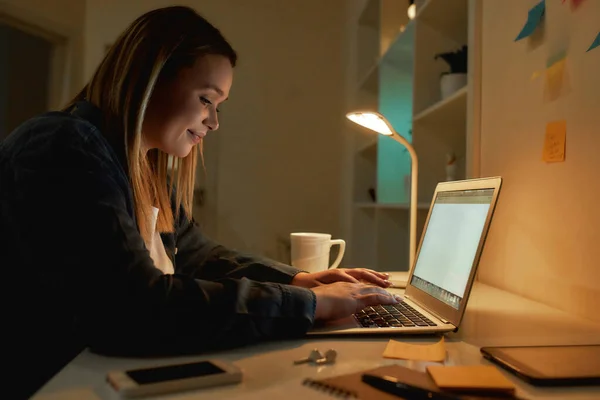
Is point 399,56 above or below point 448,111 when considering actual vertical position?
above

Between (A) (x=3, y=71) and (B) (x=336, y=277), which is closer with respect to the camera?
(B) (x=336, y=277)

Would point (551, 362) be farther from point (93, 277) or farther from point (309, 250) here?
point (309, 250)

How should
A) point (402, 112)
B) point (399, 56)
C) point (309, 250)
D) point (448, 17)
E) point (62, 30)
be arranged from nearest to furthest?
point (309, 250), point (448, 17), point (399, 56), point (402, 112), point (62, 30)

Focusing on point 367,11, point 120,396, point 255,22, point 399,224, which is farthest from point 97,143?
point 255,22

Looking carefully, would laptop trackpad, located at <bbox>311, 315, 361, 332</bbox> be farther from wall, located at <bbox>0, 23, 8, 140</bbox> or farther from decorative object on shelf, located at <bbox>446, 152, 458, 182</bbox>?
wall, located at <bbox>0, 23, 8, 140</bbox>

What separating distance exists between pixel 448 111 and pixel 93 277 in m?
1.26

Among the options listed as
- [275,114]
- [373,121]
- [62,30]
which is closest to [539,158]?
[373,121]

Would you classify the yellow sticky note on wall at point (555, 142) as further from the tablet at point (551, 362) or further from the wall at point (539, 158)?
the tablet at point (551, 362)

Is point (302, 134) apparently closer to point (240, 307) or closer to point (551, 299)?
point (551, 299)

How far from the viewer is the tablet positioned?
0.52 metres

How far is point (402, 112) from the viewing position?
97.3 inches

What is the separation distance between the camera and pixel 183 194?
4.01ft

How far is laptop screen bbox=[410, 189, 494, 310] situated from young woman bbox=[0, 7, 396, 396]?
0.12m

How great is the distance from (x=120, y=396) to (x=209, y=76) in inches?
23.7
